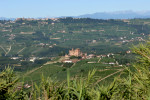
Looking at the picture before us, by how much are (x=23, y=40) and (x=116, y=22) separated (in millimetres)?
77789

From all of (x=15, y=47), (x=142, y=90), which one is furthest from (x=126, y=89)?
(x=15, y=47)

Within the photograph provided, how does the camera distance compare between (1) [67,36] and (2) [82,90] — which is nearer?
(2) [82,90]

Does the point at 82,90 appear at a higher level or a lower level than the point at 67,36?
higher

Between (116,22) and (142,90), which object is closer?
(142,90)

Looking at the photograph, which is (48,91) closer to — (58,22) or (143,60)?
(143,60)

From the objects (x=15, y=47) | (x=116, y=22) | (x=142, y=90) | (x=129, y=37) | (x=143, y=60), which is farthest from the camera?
(x=116, y=22)

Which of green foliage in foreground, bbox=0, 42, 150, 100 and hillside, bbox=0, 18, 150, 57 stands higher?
green foliage in foreground, bbox=0, 42, 150, 100

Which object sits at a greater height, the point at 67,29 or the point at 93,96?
the point at 93,96

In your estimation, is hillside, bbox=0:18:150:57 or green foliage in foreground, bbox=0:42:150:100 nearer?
green foliage in foreground, bbox=0:42:150:100

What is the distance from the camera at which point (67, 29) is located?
160 meters

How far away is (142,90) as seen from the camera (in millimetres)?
5527

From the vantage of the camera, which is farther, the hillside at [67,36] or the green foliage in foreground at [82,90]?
the hillside at [67,36]

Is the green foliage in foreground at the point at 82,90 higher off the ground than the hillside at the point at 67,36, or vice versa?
the green foliage in foreground at the point at 82,90

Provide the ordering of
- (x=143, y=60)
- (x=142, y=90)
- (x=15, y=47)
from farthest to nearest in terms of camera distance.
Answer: (x=15, y=47)
(x=143, y=60)
(x=142, y=90)
